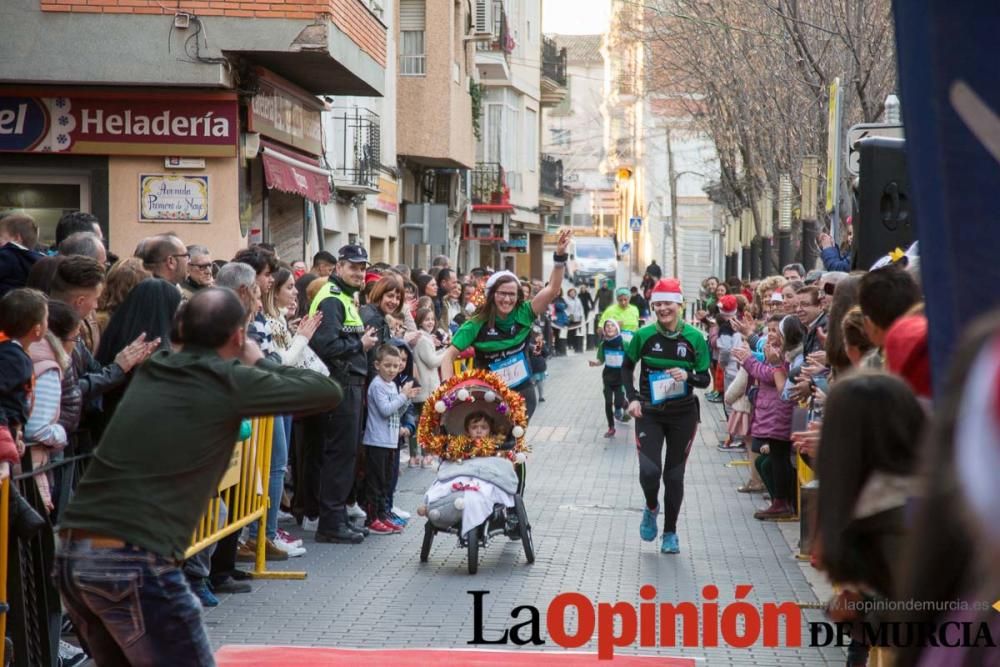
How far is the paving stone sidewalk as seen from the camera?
880 cm

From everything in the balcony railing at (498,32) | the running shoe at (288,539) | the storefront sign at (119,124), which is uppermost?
the balcony railing at (498,32)

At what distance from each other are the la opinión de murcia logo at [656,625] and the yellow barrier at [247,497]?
1.48 meters

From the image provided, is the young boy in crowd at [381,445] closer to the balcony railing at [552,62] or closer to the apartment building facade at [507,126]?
the apartment building facade at [507,126]

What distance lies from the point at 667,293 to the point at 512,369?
1289mm

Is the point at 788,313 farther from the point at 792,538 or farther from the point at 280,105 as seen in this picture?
the point at 280,105

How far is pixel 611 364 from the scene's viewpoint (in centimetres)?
2227

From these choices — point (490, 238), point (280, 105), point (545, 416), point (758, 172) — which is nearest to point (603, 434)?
point (545, 416)

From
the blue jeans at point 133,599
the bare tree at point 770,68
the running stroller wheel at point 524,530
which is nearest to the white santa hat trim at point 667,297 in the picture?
the running stroller wheel at point 524,530

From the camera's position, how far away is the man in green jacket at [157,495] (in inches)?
206

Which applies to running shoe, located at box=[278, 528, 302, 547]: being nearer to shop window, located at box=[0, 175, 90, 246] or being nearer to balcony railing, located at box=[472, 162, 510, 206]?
shop window, located at box=[0, 175, 90, 246]

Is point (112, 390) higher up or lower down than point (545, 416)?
higher up

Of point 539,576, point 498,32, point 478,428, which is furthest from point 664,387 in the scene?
point 498,32

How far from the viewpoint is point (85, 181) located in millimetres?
20047

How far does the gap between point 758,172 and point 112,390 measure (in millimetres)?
29052
